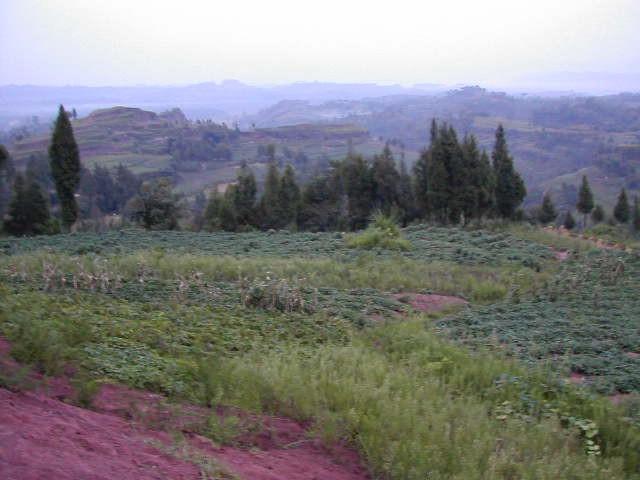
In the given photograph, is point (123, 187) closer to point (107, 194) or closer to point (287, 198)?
point (107, 194)

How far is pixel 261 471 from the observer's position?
4012 mm

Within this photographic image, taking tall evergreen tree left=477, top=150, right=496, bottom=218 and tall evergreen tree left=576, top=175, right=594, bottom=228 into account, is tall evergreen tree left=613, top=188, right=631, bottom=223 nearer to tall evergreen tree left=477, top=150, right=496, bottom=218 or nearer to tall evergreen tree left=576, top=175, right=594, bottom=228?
tall evergreen tree left=576, top=175, right=594, bottom=228

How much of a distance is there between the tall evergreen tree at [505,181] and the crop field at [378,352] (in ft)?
68.8

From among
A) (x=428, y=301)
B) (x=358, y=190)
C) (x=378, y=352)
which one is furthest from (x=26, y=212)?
(x=378, y=352)

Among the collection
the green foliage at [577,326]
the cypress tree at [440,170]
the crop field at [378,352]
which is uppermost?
the cypress tree at [440,170]

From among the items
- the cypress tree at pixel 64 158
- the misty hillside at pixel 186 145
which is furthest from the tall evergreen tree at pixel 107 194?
the cypress tree at pixel 64 158

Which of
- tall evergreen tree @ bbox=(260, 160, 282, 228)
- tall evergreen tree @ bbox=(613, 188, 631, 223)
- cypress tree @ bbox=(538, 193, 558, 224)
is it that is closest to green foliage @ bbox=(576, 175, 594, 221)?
cypress tree @ bbox=(538, 193, 558, 224)

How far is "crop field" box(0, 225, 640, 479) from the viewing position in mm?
4664

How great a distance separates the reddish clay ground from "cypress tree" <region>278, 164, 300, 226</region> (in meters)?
22.3

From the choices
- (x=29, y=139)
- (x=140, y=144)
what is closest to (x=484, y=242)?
(x=140, y=144)

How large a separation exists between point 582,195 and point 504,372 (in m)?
32.7

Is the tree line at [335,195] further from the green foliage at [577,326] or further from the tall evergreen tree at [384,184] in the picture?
the green foliage at [577,326]

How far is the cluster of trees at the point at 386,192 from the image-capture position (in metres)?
30.8

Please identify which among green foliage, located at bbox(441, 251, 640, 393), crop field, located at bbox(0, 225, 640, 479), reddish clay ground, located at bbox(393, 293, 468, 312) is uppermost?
crop field, located at bbox(0, 225, 640, 479)
